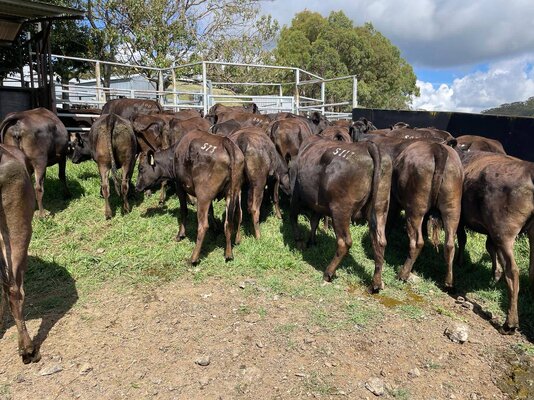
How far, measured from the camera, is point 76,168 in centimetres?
990

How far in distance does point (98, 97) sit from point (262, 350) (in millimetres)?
11295

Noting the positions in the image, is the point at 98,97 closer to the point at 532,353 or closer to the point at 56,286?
the point at 56,286

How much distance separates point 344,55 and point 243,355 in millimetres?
34443

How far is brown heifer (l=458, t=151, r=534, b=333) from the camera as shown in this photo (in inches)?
172

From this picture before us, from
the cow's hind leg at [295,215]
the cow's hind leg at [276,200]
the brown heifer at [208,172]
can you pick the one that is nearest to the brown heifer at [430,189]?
the cow's hind leg at [295,215]

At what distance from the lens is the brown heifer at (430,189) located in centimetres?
504

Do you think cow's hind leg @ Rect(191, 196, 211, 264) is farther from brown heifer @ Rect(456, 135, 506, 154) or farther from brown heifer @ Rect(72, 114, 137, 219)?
brown heifer @ Rect(456, 135, 506, 154)

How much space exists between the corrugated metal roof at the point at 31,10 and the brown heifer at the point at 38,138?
1.88 meters

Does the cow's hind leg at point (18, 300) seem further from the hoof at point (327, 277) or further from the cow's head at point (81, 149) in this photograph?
the cow's head at point (81, 149)

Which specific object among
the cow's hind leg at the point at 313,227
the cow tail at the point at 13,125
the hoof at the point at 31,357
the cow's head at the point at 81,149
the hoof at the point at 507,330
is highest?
the cow tail at the point at 13,125

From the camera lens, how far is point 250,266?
5578mm

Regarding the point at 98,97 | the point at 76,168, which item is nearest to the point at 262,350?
the point at 76,168

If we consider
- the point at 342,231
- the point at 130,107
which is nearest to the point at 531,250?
the point at 342,231

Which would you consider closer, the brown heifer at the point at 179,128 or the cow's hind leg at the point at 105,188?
the cow's hind leg at the point at 105,188
